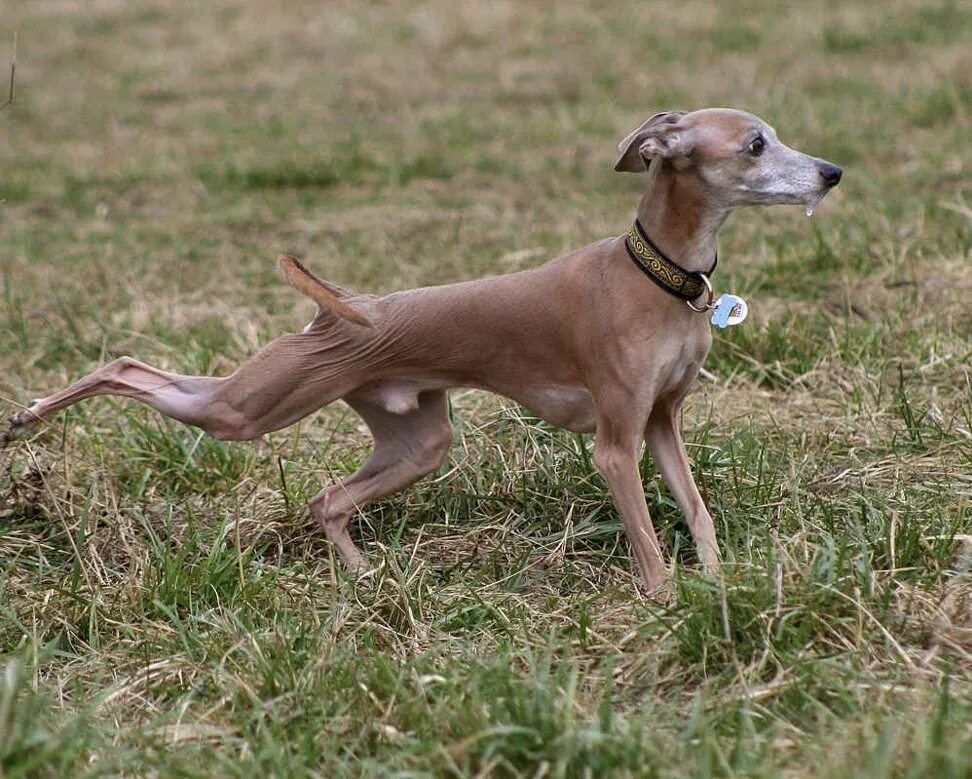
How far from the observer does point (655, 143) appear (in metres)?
4.15

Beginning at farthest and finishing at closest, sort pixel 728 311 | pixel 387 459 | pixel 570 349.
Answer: pixel 387 459, pixel 570 349, pixel 728 311

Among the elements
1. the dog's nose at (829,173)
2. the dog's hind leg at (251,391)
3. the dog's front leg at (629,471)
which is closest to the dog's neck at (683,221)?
the dog's nose at (829,173)

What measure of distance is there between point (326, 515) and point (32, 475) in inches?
40.9

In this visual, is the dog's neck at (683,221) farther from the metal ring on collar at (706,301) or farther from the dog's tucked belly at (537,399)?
the dog's tucked belly at (537,399)

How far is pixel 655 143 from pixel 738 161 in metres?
0.25

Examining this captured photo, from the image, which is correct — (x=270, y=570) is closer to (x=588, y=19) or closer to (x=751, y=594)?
(x=751, y=594)

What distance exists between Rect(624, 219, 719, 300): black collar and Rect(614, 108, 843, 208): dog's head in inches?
9.1

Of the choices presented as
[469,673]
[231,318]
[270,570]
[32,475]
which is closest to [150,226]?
[231,318]

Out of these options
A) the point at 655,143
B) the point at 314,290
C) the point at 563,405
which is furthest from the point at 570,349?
the point at 314,290

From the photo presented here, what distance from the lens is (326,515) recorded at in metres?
4.70

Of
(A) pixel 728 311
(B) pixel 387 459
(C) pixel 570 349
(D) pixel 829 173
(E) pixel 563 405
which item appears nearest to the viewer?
(D) pixel 829 173

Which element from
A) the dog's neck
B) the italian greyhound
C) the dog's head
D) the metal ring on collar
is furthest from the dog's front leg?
the dog's head

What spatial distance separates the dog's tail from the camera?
433cm

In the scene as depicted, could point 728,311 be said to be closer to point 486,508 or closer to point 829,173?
point 829,173
